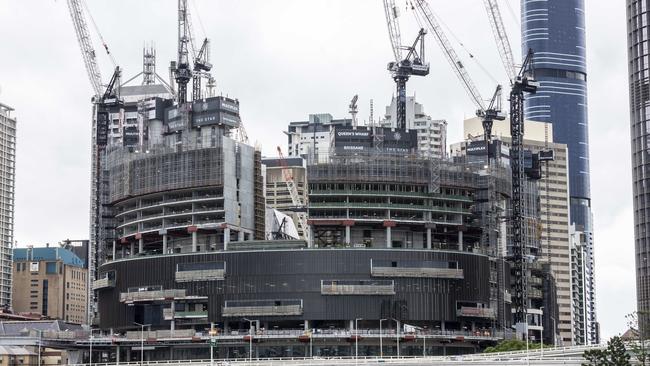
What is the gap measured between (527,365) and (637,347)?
1561cm

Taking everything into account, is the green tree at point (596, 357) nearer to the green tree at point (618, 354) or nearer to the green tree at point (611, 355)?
the green tree at point (611, 355)

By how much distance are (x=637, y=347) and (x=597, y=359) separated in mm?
7573

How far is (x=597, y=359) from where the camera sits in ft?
637

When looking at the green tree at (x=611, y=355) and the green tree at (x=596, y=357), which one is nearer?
the green tree at (x=611, y=355)

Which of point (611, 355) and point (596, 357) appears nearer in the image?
point (611, 355)

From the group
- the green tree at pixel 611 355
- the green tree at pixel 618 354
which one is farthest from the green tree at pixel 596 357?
the green tree at pixel 618 354

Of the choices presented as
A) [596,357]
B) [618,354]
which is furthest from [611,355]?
[596,357]

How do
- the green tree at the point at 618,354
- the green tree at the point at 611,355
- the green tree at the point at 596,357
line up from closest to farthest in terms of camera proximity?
the green tree at the point at 618,354
the green tree at the point at 611,355
the green tree at the point at 596,357

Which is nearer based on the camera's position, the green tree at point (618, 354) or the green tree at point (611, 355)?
the green tree at point (618, 354)

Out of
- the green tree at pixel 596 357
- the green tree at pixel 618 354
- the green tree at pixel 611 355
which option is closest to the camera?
the green tree at pixel 618 354

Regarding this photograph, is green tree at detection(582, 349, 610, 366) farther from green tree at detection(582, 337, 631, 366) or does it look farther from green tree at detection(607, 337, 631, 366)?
green tree at detection(607, 337, 631, 366)

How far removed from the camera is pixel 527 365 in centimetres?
19975

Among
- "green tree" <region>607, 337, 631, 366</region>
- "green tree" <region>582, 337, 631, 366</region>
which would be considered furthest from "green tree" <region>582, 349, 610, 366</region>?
"green tree" <region>607, 337, 631, 366</region>

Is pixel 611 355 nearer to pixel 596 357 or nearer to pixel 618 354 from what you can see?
pixel 618 354
